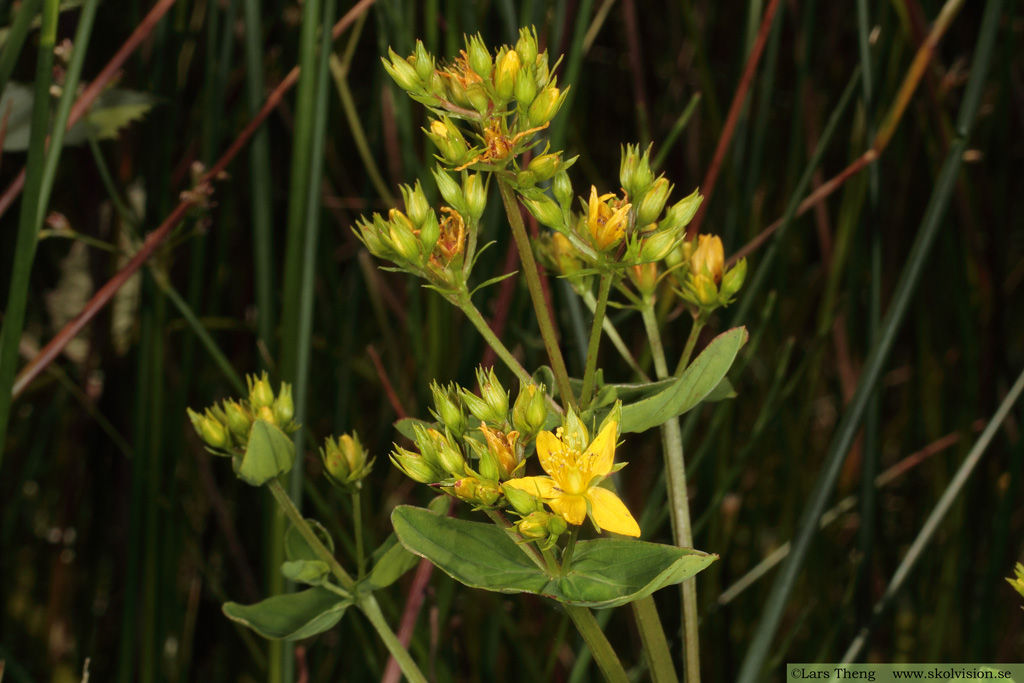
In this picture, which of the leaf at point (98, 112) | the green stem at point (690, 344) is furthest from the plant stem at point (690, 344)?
the leaf at point (98, 112)

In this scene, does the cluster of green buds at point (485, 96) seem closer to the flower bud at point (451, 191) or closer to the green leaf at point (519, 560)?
the flower bud at point (451, 191)

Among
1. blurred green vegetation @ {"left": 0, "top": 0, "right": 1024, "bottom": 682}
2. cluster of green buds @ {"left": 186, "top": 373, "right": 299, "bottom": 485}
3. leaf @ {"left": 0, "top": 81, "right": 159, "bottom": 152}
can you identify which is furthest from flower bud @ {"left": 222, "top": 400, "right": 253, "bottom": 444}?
leaf @ {"left": 0, "top": 81, "right": 159, "bottom": 152}

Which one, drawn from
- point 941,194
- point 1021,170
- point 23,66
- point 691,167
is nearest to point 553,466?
point 941,194

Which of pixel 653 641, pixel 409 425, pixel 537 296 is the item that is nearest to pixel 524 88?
pixel 537 296

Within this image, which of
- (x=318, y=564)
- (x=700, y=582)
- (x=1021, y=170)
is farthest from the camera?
(x=1021, y=170)

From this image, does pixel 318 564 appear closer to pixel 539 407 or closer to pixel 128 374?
pixel 539 407

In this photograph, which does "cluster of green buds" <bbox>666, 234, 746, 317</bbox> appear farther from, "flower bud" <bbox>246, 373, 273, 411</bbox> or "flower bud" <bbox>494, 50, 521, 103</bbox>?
"flower bud" <bbox>246, 373, 273, 411</bbox>
